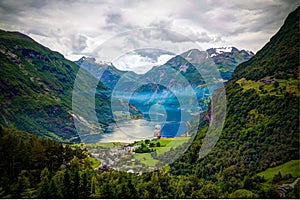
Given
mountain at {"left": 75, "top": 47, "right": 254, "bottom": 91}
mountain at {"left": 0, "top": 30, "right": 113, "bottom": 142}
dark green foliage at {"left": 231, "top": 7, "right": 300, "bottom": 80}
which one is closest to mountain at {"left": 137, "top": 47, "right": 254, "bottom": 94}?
mountain at {"left": 75, "top": 47, "right": 254, "bottom": 91}

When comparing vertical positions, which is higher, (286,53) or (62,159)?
(286,53)

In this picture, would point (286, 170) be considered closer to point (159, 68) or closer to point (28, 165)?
point (159, 68)

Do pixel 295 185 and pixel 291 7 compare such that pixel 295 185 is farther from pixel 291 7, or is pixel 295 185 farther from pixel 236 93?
pixel 236 93

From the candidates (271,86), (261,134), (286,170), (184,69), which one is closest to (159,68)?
(184,69)

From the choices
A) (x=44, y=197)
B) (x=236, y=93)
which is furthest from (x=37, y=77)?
(x=44, y=197)

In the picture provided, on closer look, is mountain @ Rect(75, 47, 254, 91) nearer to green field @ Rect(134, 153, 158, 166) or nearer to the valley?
the valley

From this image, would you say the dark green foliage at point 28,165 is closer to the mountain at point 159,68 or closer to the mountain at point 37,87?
the mountain at point 159,68

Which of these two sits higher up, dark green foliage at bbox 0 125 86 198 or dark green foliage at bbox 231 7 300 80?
dark green foliage at bbox 231 7 300 80
